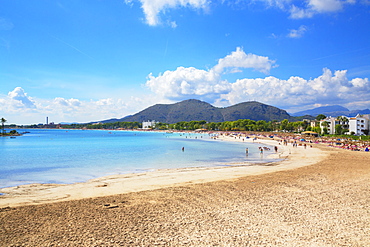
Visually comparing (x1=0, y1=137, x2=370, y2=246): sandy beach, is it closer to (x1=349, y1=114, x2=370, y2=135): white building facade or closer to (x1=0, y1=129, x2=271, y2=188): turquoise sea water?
(x1=0, y1=129, x2=271, y2=188): turquoise sea water

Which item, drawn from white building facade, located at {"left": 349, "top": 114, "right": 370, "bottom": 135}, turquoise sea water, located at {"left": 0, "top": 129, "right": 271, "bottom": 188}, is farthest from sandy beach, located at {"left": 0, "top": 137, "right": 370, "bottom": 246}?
white building facade, located at {"left": 349, "top": 114, "right": 370, "bottom": 135}

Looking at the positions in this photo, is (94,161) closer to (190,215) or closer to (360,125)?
(190,215)

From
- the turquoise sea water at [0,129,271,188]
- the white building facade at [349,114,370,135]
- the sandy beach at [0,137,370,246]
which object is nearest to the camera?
the sandy beach at [0,137,370,246]

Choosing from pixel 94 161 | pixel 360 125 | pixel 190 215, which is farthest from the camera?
pixel 360 125

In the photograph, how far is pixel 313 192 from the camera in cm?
1241

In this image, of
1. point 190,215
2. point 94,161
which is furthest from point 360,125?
point 190,215

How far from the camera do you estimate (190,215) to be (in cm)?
898

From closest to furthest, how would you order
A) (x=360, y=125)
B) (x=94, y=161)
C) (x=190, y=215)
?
(x=190, y=215) < (x=94, y=161) < (x=360, y=125)

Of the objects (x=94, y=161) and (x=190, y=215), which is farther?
(x=94, y=161)

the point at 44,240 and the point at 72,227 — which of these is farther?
the point at 72,227

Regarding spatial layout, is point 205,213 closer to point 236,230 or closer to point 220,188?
point 236,230

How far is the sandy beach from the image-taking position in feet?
22.9

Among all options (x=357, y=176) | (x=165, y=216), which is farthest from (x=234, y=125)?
(x=165, y=216)

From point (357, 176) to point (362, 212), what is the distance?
9.28 m
